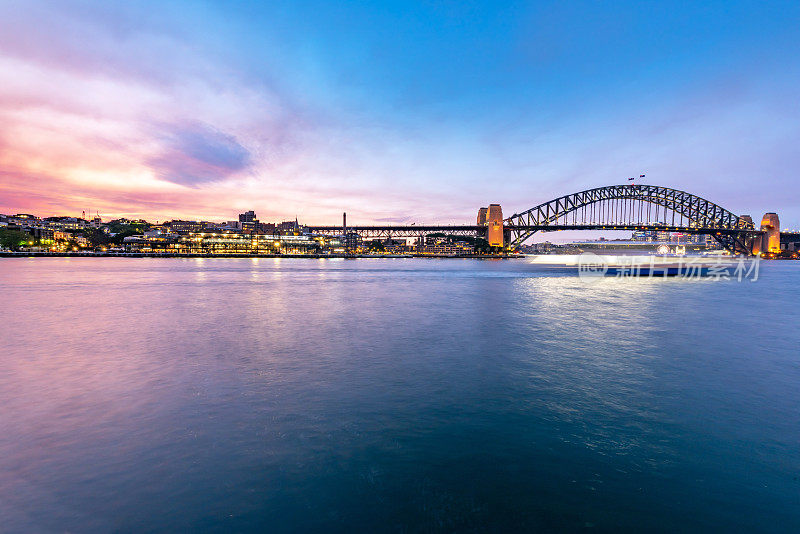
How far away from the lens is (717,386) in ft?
34.7

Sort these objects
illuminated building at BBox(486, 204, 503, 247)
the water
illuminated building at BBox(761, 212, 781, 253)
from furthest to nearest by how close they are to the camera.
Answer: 1. illuminated building at BBox(486, 204, 503, 247)
2. illuminated building at BBox(761, 212, 781, 253)
3. the water

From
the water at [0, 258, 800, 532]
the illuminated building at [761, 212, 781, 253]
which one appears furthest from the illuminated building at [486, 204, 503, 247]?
the water at [0, 258, 800, 532]

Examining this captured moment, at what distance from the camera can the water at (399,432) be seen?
5.30 meters

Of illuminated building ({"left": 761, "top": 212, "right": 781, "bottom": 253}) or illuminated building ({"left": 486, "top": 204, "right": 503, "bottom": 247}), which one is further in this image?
illuminated building ({"left": 486, "top": 204, "right": 503, "bottom": 247})

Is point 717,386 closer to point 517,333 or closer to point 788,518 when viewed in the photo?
point 788,518

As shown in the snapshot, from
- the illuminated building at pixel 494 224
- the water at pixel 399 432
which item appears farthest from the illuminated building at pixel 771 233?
the water at pixel 399 432

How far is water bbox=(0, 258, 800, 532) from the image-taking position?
530 centimetres

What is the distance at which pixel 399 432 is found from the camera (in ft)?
25.0

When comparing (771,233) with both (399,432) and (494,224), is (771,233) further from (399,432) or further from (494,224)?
(399,432)

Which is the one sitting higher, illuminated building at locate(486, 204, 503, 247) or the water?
illuminated building at locate(486, 204, 503, 247)

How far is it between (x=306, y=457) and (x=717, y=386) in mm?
11204

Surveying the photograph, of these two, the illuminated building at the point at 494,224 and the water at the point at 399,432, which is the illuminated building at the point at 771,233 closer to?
the illuminated building at the point at 494,224

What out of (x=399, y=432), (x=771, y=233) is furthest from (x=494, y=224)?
(x=399, y=432)

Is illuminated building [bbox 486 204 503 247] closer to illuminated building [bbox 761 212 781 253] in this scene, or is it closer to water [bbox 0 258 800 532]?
illuminated building [bbox 761 212 781 253]
